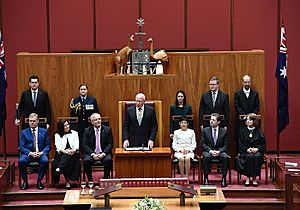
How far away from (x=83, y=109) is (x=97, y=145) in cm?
84

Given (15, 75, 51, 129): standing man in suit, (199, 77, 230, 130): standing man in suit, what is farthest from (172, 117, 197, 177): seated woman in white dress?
(15, 75, 51, 129): standing man in suit

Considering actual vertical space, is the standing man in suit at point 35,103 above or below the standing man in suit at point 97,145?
above

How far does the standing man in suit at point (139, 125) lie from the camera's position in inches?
461

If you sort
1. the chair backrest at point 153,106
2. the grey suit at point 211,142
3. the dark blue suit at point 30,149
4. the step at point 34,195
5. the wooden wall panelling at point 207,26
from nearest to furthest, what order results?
the step at point 34,195, the dark blue suit at point 30,149, the grey suit at point 211,142, the chair backrest at point 153,106, the wooden wall panelling at point 207,26

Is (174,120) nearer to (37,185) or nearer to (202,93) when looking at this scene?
(202,93)

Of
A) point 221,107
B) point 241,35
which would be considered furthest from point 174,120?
point 241,35

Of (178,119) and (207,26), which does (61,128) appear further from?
(207,26)

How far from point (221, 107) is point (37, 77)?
278 cm

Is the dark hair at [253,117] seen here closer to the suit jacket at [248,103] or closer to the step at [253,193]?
the suit jacket at [248,103]

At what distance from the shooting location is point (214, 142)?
11.8 meters

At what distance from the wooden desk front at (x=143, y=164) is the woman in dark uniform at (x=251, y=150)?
3.73 ft

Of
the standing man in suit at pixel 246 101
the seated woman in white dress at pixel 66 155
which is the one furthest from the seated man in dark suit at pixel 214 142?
the seated woman in white dress at pixel 66 155

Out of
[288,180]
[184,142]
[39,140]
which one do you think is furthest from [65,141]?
[288,180]

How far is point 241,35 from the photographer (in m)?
14.2
